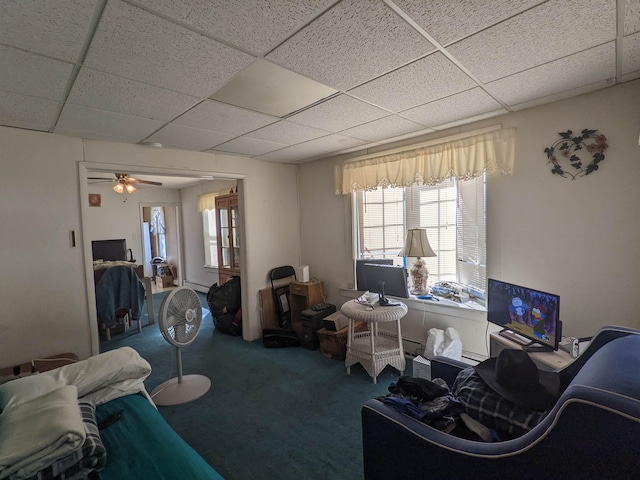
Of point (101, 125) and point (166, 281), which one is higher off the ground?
point (101, 125)

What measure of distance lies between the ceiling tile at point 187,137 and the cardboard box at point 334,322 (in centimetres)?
214

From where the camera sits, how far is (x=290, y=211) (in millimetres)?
4168

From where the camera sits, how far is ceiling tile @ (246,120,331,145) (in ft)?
8.17

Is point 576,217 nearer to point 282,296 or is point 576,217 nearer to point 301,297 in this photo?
point 301,297

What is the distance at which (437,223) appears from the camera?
3053 mm

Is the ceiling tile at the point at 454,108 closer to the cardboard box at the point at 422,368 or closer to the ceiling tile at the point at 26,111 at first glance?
the cardboard box at the point at 422,368

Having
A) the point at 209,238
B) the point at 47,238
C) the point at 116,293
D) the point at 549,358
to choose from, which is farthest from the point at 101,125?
Answer: the point at 209,238

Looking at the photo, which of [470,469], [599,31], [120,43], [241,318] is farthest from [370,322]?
[120,43]

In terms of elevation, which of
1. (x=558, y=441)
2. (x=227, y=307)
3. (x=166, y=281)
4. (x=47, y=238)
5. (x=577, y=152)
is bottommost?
(x=166, y=281)

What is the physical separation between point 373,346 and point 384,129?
198cm

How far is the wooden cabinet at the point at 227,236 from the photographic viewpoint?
510 cm

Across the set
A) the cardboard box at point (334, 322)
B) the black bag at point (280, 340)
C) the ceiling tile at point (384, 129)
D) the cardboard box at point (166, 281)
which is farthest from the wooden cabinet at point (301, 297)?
the cardboard box at point (166, 281)

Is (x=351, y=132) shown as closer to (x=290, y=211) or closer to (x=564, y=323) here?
(x=290, y=211)

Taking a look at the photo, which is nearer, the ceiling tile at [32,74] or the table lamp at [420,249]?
the ceiling tile at [32,74]
